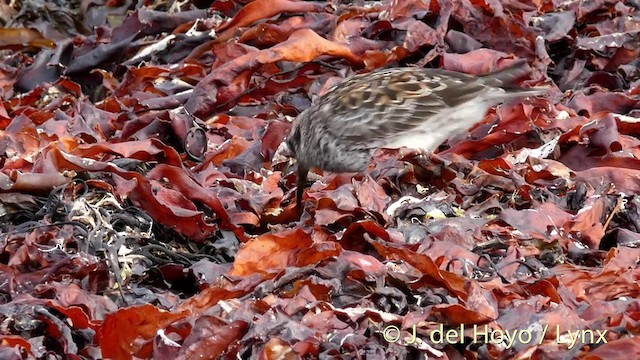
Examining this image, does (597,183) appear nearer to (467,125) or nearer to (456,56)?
(467,125)

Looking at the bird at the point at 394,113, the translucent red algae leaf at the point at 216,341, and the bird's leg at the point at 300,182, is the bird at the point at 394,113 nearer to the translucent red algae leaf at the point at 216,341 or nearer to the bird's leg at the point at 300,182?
the bird's leg at the point at 300,182

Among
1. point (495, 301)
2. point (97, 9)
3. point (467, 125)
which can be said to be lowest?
point (97, 9)

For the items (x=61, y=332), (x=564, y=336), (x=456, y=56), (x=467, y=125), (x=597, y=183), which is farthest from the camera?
(x=456, y=56)

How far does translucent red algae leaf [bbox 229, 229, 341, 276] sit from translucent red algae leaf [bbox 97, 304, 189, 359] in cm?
39

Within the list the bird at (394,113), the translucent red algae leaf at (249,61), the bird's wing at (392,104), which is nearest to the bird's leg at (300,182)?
the bird at (394,113)

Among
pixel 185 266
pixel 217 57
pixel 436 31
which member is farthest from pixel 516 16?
pixel 185 266

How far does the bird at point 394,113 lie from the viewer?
4656mm

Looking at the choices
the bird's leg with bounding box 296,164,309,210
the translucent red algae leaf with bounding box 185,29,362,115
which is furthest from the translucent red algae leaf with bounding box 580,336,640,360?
the translucent red algae leaf with bounding box 185,29,362,115

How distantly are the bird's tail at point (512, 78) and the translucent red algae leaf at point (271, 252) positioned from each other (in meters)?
A: 1.45

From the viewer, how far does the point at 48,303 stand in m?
3.24

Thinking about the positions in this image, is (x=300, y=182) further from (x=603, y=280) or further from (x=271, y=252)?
(x=603, y=280)

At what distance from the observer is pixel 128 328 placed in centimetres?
311

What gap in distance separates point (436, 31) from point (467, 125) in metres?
0.65

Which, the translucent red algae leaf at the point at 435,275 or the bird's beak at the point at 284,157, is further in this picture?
the bird's beak at the point at 284,157
